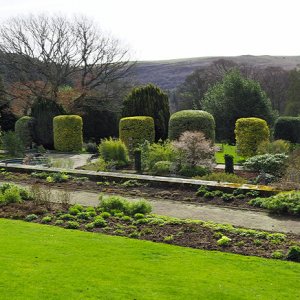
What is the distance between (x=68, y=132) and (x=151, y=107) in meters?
5.77

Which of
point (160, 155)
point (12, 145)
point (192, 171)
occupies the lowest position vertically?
point (12, 145)

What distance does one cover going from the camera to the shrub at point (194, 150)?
16594 mm

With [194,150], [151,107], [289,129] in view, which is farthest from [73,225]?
[289,129]

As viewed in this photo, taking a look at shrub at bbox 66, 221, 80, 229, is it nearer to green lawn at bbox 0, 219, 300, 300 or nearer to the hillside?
green lawn at bbox 0, 219, 300, 300

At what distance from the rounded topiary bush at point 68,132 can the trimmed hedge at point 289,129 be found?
41.1 ft

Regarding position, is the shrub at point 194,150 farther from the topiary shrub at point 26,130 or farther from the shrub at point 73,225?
the topiary shrub at point 26,130

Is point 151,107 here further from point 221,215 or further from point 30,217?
point 30,217

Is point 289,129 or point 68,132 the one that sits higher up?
point 68,132

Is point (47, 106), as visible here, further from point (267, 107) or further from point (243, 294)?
point (243, 294)

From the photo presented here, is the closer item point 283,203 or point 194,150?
point 283,203

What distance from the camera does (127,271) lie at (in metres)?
5.83

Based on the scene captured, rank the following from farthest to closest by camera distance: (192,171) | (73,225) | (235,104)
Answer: (235,104)
(192,171)
(73,225)

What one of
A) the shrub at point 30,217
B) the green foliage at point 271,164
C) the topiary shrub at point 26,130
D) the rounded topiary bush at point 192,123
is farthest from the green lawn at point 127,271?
the topiary shrub at point 26,130

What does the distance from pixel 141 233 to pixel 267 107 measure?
25948 mm
